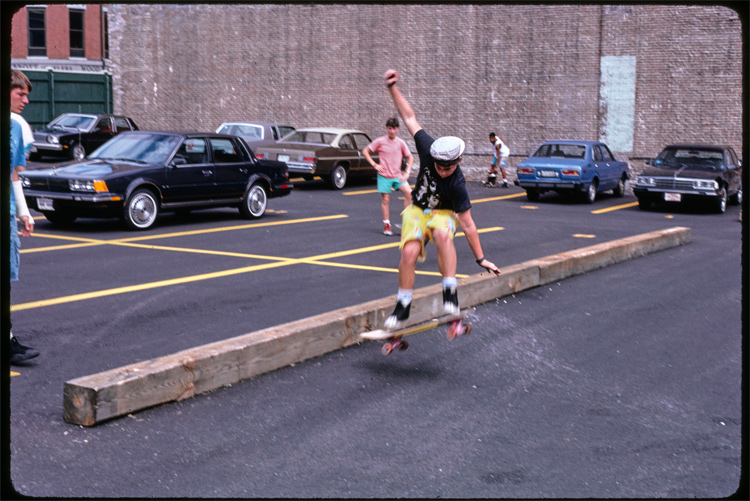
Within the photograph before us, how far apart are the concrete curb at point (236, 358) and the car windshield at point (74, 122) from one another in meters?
24.6

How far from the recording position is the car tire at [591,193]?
22328 millimetres

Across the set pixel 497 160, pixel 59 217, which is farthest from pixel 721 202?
pixel 59 217

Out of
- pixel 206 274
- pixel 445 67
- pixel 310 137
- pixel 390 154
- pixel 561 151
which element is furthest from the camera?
pixel 445 67

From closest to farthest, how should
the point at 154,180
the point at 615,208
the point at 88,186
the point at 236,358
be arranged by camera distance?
the point at 236,358
the point at 88,186
the point at 154,180
the point at 615,208

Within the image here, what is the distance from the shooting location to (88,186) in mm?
13125

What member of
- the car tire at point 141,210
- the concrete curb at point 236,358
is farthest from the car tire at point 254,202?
the concrete curb at point 236,358

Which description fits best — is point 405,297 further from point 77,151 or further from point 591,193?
point 77,151

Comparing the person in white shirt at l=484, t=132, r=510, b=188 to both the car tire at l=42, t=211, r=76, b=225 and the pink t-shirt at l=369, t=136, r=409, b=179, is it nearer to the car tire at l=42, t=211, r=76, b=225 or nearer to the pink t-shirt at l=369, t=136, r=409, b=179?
the pink t-shirt at l=369, t=136, r=409, b=179

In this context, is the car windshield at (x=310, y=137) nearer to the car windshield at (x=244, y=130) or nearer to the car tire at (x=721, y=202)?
the car windshield at (x=244, y=130)

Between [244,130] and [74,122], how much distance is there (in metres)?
8.29

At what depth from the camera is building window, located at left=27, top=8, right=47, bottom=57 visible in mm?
45906

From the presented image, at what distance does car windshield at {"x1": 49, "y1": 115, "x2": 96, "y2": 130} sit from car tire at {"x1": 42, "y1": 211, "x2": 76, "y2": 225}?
17.1 metres

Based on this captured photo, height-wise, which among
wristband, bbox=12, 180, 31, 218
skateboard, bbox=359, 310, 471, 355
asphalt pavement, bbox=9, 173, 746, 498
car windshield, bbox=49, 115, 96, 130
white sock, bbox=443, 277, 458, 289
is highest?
car windshield, bbox=49, 115, 96, 130

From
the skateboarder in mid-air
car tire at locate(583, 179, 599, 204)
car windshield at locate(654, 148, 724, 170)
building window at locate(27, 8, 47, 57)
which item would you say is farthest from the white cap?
building window at locate(27, 8, 47, 57)
